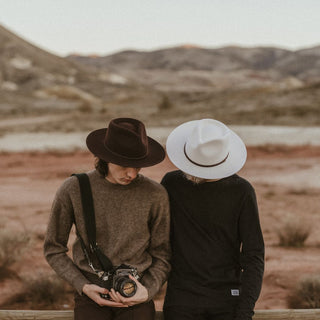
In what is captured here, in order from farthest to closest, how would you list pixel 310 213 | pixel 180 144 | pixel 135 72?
pixel 135 72 → pixel 310 213 → pixel 180 144

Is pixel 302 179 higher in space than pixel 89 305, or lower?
lower

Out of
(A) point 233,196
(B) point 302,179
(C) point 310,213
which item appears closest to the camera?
(A) point 233,196

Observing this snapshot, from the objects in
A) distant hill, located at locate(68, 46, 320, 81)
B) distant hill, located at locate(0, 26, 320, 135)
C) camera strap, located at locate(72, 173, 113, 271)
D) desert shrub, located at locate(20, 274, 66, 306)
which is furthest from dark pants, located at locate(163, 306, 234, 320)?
distant hill, located at locate(68, 46, 320, 81)

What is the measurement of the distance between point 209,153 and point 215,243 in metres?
0.52

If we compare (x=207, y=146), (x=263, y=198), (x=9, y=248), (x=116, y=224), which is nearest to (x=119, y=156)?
(x=116, y=224)

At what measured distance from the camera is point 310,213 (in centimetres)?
855

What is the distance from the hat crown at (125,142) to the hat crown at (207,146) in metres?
0.27

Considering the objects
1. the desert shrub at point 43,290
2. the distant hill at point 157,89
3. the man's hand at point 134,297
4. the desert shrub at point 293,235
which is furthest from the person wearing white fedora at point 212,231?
the distant hill at point 157,89

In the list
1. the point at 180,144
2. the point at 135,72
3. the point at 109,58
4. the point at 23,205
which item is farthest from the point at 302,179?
the point at 109,58

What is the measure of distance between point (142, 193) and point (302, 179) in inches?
394

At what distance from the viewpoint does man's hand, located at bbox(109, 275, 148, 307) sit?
236 centimetres

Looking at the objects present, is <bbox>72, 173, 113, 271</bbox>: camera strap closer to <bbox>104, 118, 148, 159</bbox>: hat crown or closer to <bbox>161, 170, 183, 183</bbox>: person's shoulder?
<bbox>104, 118, 148, 159</bbox>: hat crown

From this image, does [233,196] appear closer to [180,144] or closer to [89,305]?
[180,144]

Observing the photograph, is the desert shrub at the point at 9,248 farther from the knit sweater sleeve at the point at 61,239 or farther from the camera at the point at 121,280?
the camera at the point at 121,280
